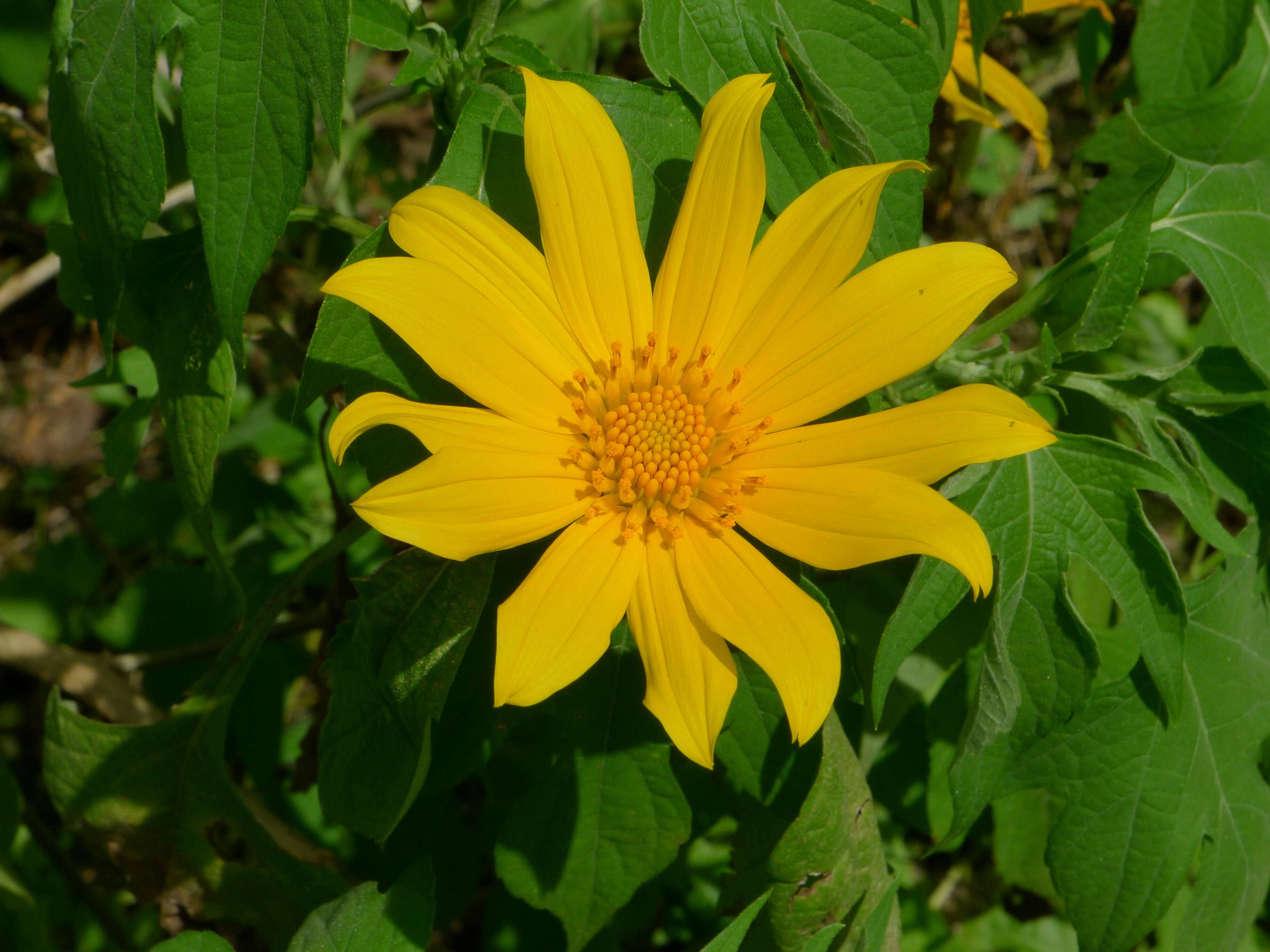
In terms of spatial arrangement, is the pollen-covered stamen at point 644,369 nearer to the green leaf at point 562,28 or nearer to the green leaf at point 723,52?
the green leaf at point 723,52

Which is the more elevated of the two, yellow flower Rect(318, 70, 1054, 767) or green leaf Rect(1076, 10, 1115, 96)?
green leaf Rect(1076, 10, 1115, 96)

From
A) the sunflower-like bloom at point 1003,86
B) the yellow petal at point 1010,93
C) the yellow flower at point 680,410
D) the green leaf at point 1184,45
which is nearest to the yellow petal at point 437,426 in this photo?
the yellow flower at point 680,410

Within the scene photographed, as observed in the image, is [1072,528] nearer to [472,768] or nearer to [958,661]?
[958,661]

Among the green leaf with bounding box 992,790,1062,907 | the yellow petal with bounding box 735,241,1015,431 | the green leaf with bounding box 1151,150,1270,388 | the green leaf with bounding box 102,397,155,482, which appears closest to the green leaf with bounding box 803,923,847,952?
the yellow petal with bounding box 735,241,1015,431

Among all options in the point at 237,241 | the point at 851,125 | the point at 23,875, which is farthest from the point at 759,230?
the point at 23,875

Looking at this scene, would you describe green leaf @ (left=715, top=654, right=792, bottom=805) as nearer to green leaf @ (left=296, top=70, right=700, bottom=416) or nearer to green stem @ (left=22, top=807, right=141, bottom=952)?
green leaf @ (left=296, top=70, right=700, bottom=416)

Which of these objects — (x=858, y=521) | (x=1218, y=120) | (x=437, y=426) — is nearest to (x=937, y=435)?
(x=858, y=521)

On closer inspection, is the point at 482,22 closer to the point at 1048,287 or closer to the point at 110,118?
the point at 110,118
